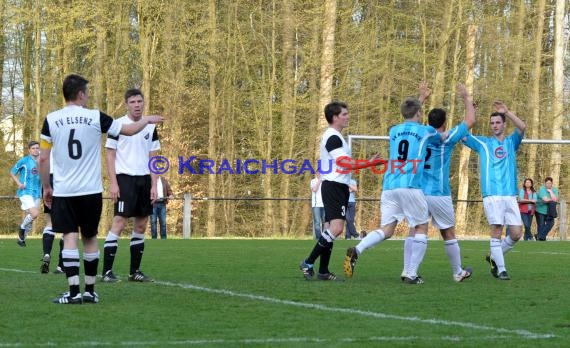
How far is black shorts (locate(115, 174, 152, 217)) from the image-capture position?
10.8 m

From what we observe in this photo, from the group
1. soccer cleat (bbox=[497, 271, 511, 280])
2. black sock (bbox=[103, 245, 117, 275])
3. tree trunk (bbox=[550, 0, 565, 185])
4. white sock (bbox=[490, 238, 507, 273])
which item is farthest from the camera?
tree trunk (bbox=[550, 0, 565, 185])

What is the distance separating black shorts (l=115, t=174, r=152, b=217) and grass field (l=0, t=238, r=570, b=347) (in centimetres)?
74

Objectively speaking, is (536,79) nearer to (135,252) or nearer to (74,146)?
(135,252)

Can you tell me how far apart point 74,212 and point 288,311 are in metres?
1.96

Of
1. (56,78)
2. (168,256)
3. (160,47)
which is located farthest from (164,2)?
(168,256)

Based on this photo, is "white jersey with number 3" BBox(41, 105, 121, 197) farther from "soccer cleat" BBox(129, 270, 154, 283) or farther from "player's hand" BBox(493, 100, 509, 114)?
"player's hand" BBox(493, 100, 509, 114)

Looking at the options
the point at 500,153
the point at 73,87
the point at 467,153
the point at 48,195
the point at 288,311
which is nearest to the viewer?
the point at 288,311

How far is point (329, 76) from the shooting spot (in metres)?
35.7

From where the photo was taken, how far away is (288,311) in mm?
8195

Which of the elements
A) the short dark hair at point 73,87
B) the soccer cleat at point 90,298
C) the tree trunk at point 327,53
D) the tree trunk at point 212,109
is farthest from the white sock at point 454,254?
the tree trunk at point 212,109

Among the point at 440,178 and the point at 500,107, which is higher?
the point at 500,107

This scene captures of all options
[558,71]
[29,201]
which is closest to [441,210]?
[29,201]

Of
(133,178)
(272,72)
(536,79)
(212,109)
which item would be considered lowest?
(133,178)

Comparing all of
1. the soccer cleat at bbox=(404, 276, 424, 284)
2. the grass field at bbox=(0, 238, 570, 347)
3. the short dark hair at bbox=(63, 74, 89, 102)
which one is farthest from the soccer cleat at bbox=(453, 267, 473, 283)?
the short dark hair at bbox=(63, 74, 89, 102)
